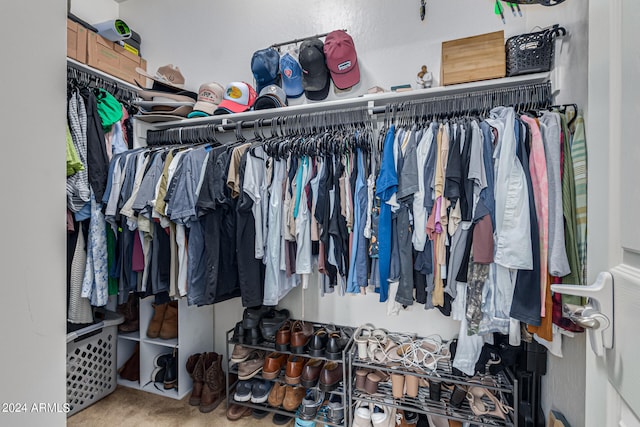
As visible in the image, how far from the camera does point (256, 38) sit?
6.75 ft

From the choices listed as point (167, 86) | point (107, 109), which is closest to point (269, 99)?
point (167, 86)

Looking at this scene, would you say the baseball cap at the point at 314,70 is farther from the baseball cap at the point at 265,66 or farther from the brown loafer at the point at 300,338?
the brown loafer at the point at 300,338

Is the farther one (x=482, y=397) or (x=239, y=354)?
(x=239, y=354)

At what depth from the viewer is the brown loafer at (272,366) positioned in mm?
1743

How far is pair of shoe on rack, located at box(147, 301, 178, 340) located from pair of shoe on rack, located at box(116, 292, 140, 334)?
0.18 meters

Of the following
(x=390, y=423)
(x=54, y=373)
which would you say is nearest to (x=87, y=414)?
(x=390, y=423)

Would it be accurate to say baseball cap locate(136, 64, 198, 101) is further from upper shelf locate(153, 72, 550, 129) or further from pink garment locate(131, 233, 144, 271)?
pink garment locate(131, 233, 144, 271)

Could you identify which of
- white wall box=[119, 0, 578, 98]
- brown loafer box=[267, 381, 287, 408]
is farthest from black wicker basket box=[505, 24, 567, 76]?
brown loafer box=[267, 381, 287, 408]

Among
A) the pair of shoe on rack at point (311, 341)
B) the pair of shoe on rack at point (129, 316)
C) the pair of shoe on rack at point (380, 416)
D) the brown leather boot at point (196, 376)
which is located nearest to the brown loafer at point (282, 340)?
the pair of shoe on rack at point (311, 341)

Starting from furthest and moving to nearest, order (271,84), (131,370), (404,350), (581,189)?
1. (131,370)
2. (271,84)
3. (404,350)
4. (581,189)

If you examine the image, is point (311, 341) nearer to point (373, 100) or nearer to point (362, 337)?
point (362, 337)

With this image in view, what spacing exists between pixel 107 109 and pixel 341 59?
1.44m

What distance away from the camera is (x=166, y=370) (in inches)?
79.4

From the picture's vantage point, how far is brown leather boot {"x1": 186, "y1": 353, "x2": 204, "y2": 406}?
1.88 m
